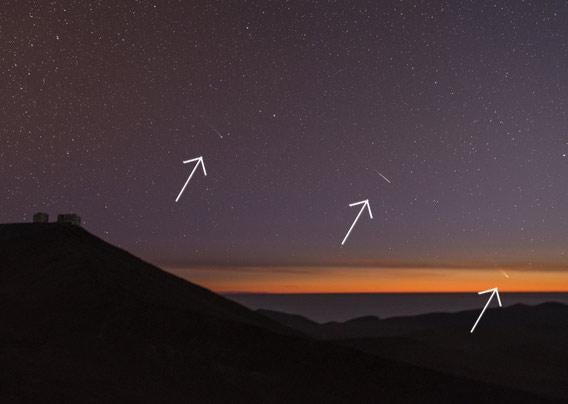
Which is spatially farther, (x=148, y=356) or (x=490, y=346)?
(x=490, y=346)

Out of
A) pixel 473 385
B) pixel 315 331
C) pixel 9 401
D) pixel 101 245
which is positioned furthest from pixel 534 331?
pixel 9 401

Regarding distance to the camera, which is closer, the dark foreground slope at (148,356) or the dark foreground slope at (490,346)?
the dark foreground slope at (148,356)

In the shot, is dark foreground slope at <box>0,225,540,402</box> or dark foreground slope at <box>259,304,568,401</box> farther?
dark foreground slope at <box>259,304,568,401</box>

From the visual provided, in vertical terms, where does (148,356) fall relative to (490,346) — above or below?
below
